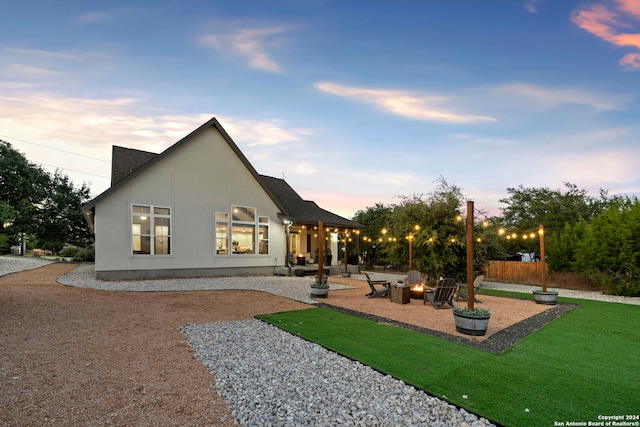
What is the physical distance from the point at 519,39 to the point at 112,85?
49.1 feet

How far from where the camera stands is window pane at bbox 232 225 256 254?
54.4 feet

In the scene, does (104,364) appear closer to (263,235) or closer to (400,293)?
(400,293)

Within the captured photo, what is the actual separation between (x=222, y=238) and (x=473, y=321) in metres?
12.7

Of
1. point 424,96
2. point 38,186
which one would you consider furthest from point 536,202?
point 38,186

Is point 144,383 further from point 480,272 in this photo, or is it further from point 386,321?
point 480,272

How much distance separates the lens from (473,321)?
6.23 meters

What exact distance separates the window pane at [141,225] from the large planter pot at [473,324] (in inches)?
504

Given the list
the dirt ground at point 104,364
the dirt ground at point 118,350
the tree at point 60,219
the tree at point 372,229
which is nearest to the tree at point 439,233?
the dirt ground at point 118,350

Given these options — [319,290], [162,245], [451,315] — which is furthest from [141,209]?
[451,315]

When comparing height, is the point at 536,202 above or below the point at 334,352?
above

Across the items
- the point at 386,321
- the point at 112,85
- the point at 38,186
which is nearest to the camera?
the point at 386,321

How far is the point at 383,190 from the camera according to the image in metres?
26.3

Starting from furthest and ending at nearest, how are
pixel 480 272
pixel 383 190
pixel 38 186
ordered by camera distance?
1. pixel 38 186
2. pixel 383 190
3. pixel 480 272

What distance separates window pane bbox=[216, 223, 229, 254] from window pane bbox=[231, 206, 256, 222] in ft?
2.35
